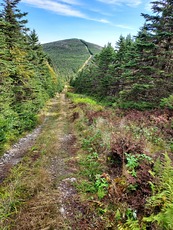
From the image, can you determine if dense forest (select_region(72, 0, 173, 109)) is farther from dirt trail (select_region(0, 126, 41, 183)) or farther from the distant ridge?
the distant ridge

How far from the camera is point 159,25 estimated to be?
1265 cm

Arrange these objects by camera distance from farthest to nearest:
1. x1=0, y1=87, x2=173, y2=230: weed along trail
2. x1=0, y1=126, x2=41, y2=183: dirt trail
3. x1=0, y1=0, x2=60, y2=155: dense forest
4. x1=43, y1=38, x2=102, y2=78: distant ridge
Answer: x1=43, y1=38, x2=102, y2=78: distant ridge, x1=0, y1=0, x2=60, y2=155: dense forest, x1=0, y1=126, x2=41, y2=183: dirt trail, x1=0, y1=87, x2=173, y2=230: weed along trail

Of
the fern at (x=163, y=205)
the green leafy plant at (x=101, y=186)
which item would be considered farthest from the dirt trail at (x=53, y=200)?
the fern at (x=163, y=205)

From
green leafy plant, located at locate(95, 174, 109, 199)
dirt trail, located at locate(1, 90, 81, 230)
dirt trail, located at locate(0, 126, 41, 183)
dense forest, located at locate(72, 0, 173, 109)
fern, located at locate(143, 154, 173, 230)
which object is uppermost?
dense forest, located at locate(72, 0, 173, 109)

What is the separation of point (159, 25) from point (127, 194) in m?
13.5

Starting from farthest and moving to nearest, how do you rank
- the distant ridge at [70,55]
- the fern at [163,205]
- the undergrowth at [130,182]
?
the distant ridge at [70,55] < the undergrowth at [130,182] < the fern at [163,205]

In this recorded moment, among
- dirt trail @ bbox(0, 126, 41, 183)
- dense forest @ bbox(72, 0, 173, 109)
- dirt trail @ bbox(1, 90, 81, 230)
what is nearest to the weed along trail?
dirt trail @ bbox(1, 90, 81, 230)

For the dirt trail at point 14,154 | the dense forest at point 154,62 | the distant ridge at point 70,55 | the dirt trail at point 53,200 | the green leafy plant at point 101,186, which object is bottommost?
the dirt trail at point 14,154

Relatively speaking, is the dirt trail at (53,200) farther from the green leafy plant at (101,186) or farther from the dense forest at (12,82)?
the dense forest at (12,82)

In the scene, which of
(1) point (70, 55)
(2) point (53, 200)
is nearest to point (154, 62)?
(2) point (53, 200)

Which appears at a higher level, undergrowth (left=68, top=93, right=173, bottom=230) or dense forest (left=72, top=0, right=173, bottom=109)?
dense forest (left=72, top=0, right=173, bottom=109)

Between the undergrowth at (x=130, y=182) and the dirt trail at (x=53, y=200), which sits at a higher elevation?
the undergrowth at (x=130, y=182)

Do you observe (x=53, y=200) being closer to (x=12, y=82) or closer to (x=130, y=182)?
(x=130, y=182)

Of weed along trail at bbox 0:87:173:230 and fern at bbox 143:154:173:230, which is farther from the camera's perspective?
weed along trail at bbox 0:87:173:230
